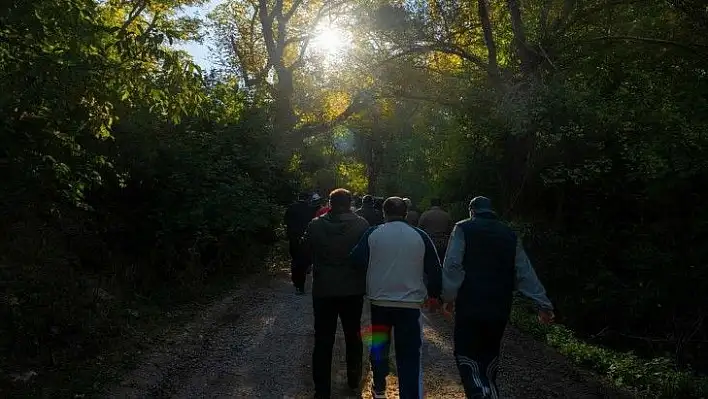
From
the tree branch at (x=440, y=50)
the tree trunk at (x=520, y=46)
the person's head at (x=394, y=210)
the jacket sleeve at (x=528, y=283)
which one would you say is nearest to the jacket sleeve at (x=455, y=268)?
the jacket sleeve at (x=528, y=283)

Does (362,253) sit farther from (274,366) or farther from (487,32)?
(487,32)

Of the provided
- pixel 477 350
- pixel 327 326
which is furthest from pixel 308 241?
pixel 477 350

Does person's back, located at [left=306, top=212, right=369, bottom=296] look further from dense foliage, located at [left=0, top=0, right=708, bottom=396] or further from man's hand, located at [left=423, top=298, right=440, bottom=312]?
dense foliage, located at [left=0, top=0, right=708, bottom=396]

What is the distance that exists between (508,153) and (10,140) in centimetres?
1646

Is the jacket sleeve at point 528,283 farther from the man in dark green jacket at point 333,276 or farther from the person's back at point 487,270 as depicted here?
the man in dark green jacket at point 333,276

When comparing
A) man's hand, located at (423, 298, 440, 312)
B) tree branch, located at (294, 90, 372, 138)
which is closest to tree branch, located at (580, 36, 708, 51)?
man's hand, located at (423, 298, 440, 312)

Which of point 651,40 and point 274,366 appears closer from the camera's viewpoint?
point 274,366

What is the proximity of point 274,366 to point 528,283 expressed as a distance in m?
3.96

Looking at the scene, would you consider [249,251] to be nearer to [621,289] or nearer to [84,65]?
[621,289]

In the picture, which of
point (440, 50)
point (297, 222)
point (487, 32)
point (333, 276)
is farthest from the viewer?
point (440, 50)

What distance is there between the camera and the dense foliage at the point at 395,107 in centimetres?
646

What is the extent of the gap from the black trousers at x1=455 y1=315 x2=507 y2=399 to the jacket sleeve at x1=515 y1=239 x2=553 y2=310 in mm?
358

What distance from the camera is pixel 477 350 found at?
5.62 m

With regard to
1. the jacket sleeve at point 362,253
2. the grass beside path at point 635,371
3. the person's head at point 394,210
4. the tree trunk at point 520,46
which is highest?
the tree trunk at point 520,46
